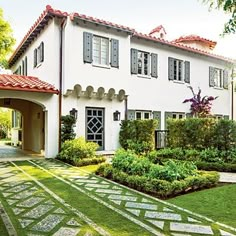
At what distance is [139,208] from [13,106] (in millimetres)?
13559

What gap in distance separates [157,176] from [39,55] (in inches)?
427

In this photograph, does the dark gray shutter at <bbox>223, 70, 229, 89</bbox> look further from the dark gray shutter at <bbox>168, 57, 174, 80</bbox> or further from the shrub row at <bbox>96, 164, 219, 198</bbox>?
the shrub row at <bbox>96, 164, 219, 198</bbox>

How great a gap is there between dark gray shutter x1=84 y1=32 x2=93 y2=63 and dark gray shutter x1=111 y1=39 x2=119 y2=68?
1233 mm

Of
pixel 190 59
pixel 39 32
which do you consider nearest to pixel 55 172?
pixel 39 32

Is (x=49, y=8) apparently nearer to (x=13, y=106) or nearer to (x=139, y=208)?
(x=13, y=106)

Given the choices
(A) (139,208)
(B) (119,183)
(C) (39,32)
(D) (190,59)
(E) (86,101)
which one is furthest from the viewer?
(D) (190,59)

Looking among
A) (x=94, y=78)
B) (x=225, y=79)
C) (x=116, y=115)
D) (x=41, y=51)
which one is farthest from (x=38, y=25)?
(x=225, y=79)

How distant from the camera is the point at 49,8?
42.1 feet

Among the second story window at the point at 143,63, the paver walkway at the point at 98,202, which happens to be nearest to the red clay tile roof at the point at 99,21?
the second story window at the point at 143,63

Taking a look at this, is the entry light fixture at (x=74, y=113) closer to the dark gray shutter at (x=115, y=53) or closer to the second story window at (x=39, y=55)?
the dark gray shutter at (x=115, y=53)

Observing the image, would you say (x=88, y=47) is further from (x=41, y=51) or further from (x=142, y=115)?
(x=142, y=115)

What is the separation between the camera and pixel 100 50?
14352 mm

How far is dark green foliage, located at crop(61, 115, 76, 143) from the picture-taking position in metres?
13.2

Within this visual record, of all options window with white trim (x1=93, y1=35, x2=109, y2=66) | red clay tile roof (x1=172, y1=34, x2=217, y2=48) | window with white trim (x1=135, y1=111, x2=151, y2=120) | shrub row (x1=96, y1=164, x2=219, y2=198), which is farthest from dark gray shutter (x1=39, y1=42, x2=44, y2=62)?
red clay tile roof (x1=172, y1=34, x2=217, y2=48)
